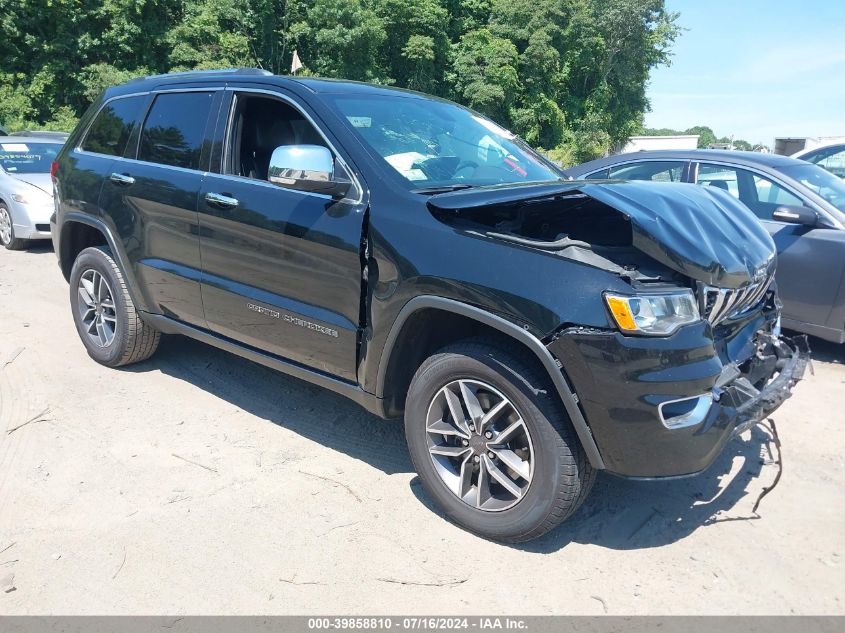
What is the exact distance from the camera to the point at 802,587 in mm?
2744

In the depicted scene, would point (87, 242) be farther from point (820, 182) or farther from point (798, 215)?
point (820, 182)

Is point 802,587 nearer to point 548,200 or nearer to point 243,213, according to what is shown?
point 548,200

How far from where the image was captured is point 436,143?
3703 millimetres

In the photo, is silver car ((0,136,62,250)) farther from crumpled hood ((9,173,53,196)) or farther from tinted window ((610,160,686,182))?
tinted window ((610,160,686,182))

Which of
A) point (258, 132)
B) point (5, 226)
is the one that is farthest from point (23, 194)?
point (258, 132)

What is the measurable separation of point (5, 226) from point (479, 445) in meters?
9.45

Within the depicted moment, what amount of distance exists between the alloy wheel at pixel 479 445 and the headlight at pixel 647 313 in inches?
24.0

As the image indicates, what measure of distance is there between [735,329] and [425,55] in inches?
1646

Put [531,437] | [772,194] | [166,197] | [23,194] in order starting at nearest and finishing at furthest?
[531,437]
[166,197]
[772,194]
[23,194]

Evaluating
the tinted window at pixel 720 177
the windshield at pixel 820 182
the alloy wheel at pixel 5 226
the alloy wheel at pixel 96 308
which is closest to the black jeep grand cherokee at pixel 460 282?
the alloy wheel at pixel 96 308

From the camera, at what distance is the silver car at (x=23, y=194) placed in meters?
9.45

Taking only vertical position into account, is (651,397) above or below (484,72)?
below

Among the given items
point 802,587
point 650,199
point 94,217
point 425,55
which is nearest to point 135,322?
point 94,217

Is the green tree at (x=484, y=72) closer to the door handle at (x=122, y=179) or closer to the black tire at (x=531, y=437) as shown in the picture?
the door handle at (x=122, y=179)
